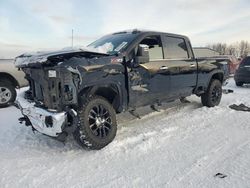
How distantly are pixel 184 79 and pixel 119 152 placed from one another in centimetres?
284

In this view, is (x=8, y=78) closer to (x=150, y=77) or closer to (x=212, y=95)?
(x=150, y=77)

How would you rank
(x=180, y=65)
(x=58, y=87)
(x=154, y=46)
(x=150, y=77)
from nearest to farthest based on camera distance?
(x=58, y=87) → (x=150, y=77) → (x=154, y=46) → (x=180, y=65)

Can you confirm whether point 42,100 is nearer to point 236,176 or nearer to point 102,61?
point 102,61

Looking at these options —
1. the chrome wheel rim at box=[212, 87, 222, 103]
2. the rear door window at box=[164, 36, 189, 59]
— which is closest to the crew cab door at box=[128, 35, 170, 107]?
the rear door window at box=[164, 36, 189, 59]

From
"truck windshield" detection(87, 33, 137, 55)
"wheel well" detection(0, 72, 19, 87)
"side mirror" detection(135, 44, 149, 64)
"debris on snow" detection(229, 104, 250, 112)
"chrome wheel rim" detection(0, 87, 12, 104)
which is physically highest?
"truck windshield" detection(87, 33, 137, 55)

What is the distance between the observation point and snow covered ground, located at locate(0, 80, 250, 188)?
3545 millimetres

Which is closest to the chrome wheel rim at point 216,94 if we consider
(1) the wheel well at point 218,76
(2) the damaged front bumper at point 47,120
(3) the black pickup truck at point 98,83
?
(1) the wheel well at point 218,76

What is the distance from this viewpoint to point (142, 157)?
425 centimetres

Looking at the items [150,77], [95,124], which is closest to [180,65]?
[150,77]

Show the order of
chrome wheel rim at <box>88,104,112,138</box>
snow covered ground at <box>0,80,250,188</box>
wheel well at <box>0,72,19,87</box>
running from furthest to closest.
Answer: wheel well at <box>0,72,19,87</box> < chrome wheel rim at <box>88,104,112,138</box> < snow covered ground at <box>0,80,250,188</box>

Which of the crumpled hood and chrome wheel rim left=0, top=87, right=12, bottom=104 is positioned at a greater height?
the crumpled hood

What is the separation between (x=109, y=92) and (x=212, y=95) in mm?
3696

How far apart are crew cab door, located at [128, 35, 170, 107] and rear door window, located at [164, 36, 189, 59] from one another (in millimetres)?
187

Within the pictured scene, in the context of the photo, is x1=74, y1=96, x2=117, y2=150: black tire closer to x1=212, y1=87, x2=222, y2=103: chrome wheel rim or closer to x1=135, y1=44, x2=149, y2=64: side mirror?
x1=135, y1=44, x2=149, y2=64: side mirror
